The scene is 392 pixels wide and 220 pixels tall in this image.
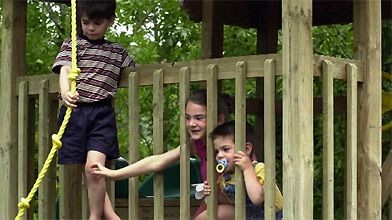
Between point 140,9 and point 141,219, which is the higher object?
point 140,9

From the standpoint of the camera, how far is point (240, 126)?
4.80m

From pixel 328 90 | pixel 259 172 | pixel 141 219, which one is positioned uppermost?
pixel 328 90

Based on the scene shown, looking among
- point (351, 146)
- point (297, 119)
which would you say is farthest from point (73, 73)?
point (351, 146)

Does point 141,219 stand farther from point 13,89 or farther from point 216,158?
point 216,158

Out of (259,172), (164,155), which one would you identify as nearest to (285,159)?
(259,172)

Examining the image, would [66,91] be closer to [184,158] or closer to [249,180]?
[184,158]

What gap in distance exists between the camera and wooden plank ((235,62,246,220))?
4.79 meters

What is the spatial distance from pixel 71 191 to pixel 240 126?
1.66 m

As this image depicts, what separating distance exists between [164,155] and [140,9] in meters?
7.41

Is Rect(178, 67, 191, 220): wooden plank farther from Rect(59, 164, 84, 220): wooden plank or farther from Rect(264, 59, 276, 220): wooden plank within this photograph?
Rect(59, 164, 84, 220): wooden plank

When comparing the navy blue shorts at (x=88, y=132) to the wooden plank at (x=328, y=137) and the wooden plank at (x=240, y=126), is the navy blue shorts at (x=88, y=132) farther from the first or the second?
the wooden plank at (x=328, y=137)

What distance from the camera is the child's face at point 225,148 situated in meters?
4.92

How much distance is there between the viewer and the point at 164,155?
207 inches

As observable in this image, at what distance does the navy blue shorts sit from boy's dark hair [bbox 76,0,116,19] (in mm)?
508
